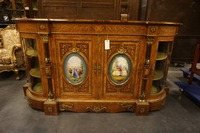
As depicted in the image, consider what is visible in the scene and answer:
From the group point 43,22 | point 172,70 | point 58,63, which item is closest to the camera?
point 43,22

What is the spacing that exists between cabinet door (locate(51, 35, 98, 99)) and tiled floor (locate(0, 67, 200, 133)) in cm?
32

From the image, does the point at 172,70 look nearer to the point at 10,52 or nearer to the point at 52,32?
the point at 52,32

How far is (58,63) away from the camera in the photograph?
5.72 ft

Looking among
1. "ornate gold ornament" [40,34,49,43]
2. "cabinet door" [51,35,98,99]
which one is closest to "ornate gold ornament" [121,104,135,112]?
"cabinet door" [51,35,98,99]

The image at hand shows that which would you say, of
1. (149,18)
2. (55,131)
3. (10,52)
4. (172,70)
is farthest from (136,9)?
(10,52)

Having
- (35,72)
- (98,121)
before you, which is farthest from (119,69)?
(35,72)

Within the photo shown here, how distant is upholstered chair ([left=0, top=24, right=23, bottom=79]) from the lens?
9.27ft

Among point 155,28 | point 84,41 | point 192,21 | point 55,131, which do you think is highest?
point 192,21

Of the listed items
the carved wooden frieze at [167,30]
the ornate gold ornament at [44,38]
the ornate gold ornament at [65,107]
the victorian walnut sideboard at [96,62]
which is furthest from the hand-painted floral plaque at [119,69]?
the ornate gold ornament at [44,38]

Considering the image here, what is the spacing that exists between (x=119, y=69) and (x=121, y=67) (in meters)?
0.04

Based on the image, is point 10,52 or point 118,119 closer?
point 118,119

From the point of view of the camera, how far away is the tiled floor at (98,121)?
5.45 feet

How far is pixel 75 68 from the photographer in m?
1.79

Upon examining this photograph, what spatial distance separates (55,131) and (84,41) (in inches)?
44.6
